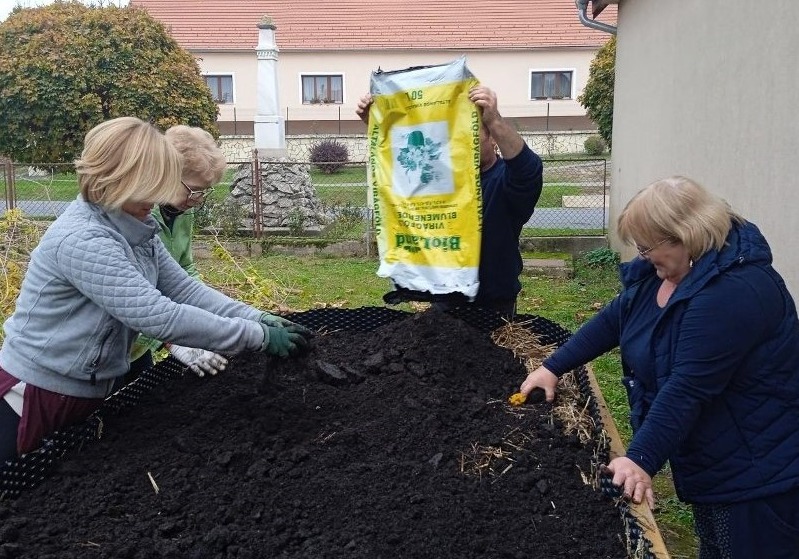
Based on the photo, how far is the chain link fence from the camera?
11938mm

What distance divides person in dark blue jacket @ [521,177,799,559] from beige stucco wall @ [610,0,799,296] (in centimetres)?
249

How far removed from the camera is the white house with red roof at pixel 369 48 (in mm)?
30047

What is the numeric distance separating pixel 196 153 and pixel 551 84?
29860 millimetres

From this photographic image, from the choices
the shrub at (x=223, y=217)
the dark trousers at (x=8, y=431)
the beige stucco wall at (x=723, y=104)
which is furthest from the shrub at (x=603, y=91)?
the dark trousers at (x=8, y=431)

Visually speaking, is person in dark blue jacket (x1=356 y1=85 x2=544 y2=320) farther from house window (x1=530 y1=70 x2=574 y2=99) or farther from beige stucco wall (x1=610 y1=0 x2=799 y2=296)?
house window (x1=530 y1=70 x2=574 y2=99)

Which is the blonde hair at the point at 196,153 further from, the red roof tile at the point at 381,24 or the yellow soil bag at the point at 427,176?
the red roof tile at the point at 381,24

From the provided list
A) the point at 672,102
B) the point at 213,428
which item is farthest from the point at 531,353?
the point at 672,102

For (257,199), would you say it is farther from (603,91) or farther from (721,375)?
(721,375)

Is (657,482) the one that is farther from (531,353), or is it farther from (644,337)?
(644,337)

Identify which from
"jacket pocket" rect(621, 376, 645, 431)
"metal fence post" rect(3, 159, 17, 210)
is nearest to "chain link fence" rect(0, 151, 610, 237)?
"metal fence post" rect(3, 159, 17, 210)

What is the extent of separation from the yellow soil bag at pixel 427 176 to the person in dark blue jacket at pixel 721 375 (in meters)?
1.07

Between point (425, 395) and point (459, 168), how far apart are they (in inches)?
35.7

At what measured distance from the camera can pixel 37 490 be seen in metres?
2.24

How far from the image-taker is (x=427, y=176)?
3.22 m
